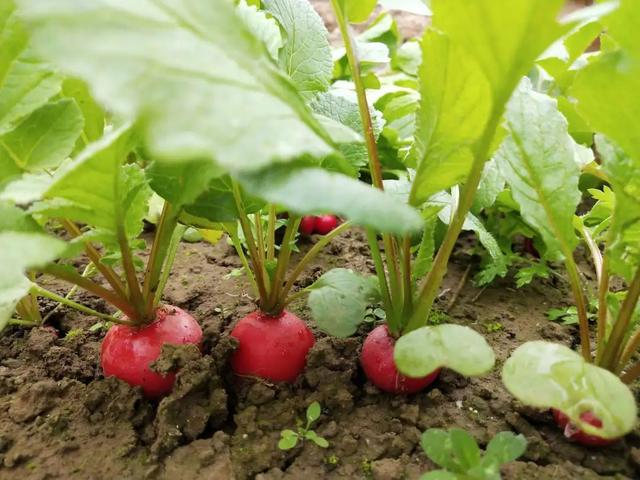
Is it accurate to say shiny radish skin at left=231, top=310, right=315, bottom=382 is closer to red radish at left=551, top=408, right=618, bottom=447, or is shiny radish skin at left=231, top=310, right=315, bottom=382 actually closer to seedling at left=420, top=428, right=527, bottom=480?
Answer: seedling at left=420, top=428, right=527, bottom=480

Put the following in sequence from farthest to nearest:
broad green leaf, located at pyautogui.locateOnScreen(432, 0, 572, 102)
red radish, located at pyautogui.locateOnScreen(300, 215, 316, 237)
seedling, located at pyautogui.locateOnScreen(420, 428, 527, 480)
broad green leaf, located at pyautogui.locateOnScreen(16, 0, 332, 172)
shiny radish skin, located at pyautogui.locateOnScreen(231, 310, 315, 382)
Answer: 1. red radish, located at pyautogui.locateOnScreen(300, 215, 316, 237)
2. shiny radish skin, located at pyautogui.locateOnScreen(231, 310, 315, 382)
3. seedling, located at pyautogui.locateOnScreen(420, 428, 527, 480)
4. broad green leaf, located at pyautogui.locateOnScreen(432, 0, 572, 102)
5. broad green leaf, located at pyautogui.locateOnScreen(16, 0, 332, 172)

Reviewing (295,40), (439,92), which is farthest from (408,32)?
(439,92)

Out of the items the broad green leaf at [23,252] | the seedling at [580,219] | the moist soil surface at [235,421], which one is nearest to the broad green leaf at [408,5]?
the seedling at [580,219]

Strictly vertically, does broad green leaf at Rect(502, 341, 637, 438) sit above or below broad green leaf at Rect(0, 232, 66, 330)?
below

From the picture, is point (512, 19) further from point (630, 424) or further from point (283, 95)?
point (630, 424)

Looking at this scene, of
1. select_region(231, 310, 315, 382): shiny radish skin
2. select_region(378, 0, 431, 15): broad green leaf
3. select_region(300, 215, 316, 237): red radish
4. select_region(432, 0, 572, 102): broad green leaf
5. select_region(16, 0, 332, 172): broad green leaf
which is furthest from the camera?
select_region(300, 215, 316, 237): red radish

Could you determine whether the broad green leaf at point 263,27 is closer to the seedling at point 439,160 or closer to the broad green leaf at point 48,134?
the seedling at point 439,160

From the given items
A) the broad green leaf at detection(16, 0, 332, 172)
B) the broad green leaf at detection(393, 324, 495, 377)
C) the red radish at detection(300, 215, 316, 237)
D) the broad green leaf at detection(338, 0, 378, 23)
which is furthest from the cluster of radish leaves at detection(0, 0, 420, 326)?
the red radish at detection(300, 215, 316, 237)
